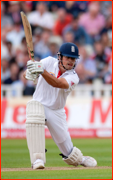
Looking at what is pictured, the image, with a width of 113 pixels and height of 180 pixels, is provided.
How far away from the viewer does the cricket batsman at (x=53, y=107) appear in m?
4.71

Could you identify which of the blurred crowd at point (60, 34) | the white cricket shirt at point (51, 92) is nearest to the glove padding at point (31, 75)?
the white cricket shirt at point (51, 92)

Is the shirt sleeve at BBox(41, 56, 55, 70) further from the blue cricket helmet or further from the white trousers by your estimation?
the white trousers

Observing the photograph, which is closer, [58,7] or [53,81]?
[53,81]

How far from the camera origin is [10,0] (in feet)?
42.9

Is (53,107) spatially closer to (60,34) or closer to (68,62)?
(68,62)

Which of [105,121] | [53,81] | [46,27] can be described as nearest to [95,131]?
[105,121]

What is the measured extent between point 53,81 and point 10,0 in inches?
361

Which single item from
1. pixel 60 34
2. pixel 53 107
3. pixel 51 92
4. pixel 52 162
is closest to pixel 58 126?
pixel 53 107

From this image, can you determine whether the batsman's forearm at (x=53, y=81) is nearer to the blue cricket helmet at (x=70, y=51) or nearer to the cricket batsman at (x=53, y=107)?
the cricket batsman at (x=53, y=107)

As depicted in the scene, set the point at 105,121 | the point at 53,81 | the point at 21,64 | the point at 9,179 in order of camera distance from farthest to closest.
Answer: the point at 21,64, the point at 105,121, the point at 53,81, the point at 9,179

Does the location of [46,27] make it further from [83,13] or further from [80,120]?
[80,120]

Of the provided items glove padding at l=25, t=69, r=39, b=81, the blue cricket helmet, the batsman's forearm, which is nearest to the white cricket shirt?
the blue cricket helmet

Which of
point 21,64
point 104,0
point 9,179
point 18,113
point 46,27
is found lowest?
point 9,179

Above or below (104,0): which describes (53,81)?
below
